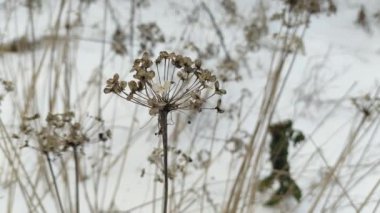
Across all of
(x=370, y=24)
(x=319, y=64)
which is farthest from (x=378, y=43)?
(x=319, y=64)

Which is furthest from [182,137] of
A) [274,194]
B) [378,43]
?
[378,43]

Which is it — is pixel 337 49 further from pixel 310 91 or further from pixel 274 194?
pixel 274 194

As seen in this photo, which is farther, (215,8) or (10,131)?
(215,8)

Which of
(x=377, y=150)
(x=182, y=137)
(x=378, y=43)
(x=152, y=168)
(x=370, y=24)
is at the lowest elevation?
(x=377, y=150)

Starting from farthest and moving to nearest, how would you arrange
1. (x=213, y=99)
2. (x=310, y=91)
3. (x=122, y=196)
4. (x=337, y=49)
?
(x=337, y=49) → (x=310, y=91) → (x=213, y=99) → (x=122, y=196)

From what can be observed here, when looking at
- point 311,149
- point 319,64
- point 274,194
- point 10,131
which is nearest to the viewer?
point 274,194

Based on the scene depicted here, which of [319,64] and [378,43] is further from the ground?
[378,43]

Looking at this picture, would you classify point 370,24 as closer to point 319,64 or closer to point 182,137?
point 319,64
